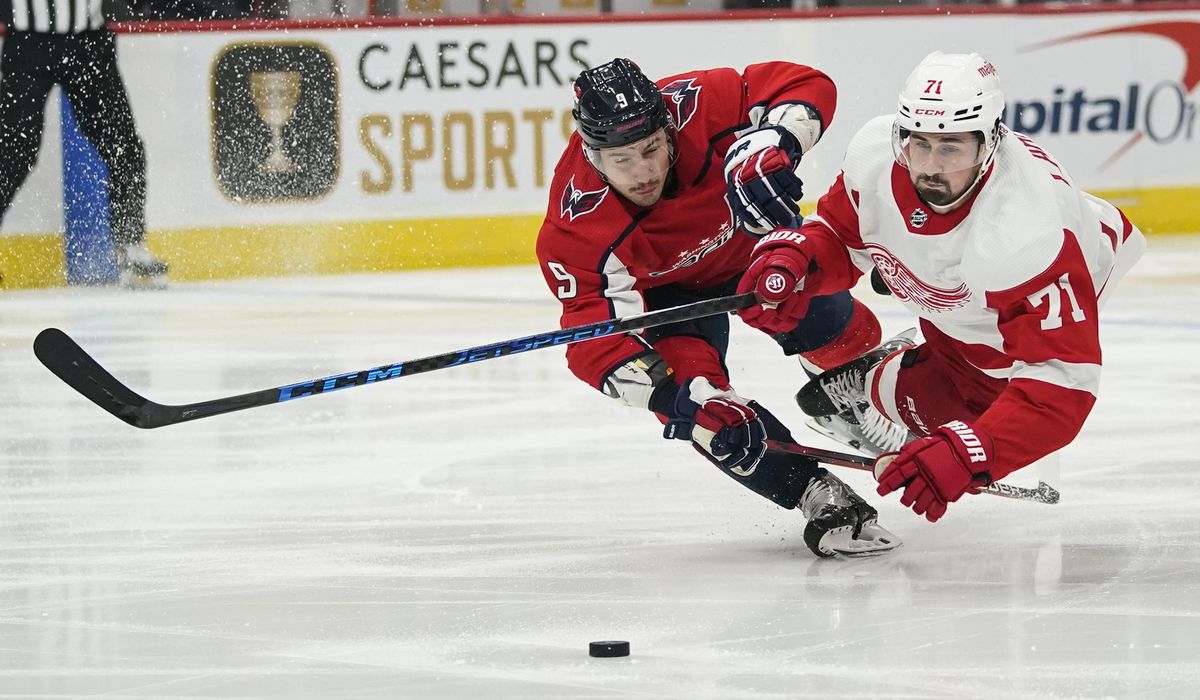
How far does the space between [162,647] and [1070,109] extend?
6508 mm

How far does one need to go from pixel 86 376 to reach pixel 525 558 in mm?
882

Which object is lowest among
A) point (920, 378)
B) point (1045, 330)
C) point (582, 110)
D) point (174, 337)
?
point (174, 337)

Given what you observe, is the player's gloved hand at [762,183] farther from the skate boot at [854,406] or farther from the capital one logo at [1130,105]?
the capital one logo at [1130,105]

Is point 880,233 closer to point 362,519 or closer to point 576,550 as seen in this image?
point 576,550

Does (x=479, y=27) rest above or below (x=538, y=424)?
above

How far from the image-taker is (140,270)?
7.07 m

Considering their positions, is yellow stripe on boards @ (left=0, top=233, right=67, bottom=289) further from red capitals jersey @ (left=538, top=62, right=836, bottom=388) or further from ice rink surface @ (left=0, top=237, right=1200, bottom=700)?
red capitals jersey @ (left=538, top=62, right=836, bottom=388)

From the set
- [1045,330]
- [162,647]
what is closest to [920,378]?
[1045,330]

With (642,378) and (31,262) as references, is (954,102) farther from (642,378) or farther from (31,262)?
(31,262)

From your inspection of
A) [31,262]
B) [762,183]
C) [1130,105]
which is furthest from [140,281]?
[1130,105]

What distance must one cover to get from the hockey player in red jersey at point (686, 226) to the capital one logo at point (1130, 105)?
504 centimetres

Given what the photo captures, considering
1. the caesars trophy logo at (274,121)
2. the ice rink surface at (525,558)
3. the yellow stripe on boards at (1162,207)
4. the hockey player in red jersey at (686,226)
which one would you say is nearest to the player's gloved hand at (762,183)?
the hockey player in red jersey at (686,226)

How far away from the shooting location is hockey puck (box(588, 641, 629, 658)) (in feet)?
8.36

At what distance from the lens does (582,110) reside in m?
3.09
